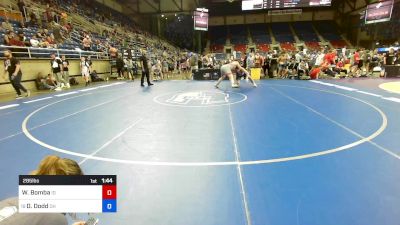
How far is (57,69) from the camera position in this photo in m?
13.2

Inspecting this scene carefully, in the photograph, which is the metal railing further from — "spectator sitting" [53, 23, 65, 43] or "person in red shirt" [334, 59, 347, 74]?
"person in red shirt" [334, 59, 347, 74]

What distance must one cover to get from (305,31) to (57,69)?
42.1 metres

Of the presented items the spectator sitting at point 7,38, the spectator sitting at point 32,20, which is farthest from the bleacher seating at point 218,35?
the spectator sitting at point 7,38

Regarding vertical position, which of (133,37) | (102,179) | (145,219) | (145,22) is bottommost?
(145,219)

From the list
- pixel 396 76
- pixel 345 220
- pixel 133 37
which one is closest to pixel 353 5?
pixel 396 76

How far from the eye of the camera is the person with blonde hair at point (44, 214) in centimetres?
115

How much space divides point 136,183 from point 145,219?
76 centimetres

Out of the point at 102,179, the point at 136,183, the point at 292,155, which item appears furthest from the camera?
the point at 292,155

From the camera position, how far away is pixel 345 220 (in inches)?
93.0

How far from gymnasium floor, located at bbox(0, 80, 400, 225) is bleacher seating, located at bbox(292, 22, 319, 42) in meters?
39.4

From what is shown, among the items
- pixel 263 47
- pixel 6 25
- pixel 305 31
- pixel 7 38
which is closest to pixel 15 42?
pixel 7 38

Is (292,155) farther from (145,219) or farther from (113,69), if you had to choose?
(113,69)

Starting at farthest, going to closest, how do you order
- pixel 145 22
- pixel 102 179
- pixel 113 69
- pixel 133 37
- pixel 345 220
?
pixel 145 22
pixel 133 37
pixel 113 69
pixel 345 220
pixel 102 179
